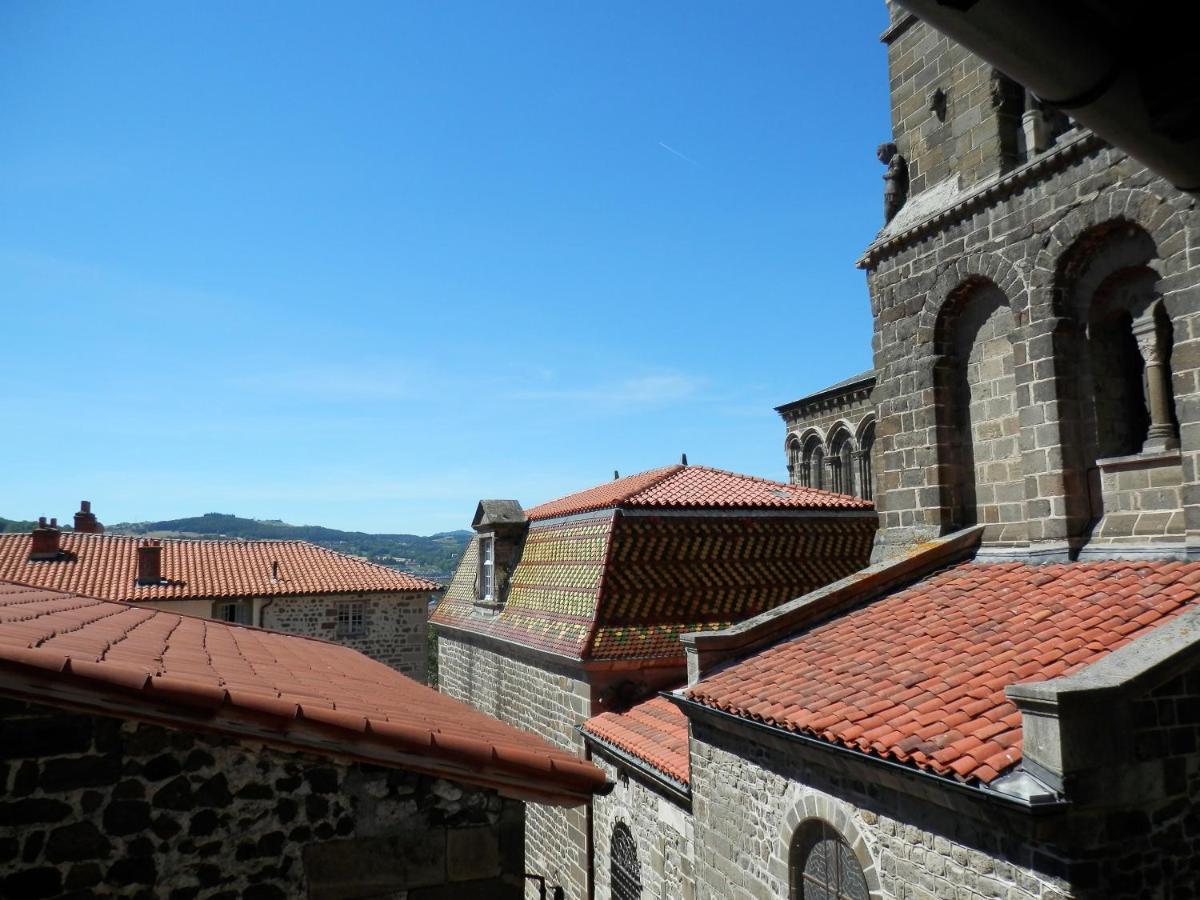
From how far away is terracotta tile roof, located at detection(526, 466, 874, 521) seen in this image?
14805mm

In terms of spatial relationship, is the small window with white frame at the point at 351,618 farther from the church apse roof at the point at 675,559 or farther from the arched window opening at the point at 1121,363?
the arched window opening at the point at 1121,363

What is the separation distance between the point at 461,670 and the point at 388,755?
658 inches

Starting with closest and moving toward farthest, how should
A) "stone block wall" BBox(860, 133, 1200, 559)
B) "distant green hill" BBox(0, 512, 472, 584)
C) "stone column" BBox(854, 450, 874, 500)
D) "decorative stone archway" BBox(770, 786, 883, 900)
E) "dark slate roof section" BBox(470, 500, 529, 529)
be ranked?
"decorative stone archway" BBox(770, 786, 883, 900)
"stone block wall" BBox(860, 133, 1200, 559)
"dark slate roof section" BBox(470, 500, 529, 529)
"stone column" BBox(854, 450, 874, 500)
"distant green hill" BBox(0, 512, 472, 584)

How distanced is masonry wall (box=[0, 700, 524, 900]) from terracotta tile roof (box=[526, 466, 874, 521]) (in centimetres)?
996

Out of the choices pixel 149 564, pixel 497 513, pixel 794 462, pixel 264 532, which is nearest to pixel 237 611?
pixel 149 564

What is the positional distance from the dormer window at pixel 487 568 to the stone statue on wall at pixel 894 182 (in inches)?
432

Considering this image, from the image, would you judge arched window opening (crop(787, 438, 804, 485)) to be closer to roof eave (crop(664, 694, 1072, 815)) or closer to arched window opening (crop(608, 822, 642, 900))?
arched window opening (crop(608, 822, 642, 900))

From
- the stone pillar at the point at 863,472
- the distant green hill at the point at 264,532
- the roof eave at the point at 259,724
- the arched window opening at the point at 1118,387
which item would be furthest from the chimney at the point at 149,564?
the distant green hill at the point at 264,532

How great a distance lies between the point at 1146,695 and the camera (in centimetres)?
551

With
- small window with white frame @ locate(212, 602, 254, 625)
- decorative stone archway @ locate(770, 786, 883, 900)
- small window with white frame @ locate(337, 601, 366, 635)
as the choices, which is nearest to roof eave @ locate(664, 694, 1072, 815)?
decorative stone archway @ locate(770, 786, 883, 900)

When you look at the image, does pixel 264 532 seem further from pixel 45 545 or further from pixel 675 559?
pixel 675 559

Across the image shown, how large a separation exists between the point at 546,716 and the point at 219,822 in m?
11.2

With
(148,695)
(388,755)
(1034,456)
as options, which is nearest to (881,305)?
(1034,456)

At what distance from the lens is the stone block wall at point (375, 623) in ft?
82.1
